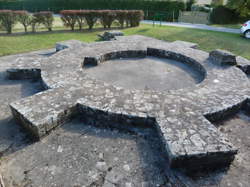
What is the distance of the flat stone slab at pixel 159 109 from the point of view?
2.54 m

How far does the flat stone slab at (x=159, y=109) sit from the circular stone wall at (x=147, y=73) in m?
0.60

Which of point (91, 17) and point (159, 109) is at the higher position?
point (91, 17)

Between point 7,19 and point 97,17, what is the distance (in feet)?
17.7

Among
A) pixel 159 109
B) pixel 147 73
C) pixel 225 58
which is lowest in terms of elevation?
pixel 159 109

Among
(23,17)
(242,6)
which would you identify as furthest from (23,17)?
(242,6)

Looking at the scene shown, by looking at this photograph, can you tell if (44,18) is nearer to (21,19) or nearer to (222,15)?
(21,19)

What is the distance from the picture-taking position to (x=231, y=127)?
341cm

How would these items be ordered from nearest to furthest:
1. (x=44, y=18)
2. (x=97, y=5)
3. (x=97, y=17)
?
1. (x=44, y=18)
2. (x=97, y=17)
3. (x=97, y=5)

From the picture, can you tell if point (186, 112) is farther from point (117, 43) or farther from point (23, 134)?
point (117, 43)

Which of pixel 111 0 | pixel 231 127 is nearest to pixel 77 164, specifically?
pixel 231 127

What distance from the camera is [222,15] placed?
713 inches

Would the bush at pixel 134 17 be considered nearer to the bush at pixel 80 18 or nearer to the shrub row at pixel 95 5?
the bush at pixel 80 18

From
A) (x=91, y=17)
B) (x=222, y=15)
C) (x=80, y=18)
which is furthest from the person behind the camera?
(x=222, y=15)

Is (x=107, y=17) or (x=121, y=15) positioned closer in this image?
(x=107, y=17)
